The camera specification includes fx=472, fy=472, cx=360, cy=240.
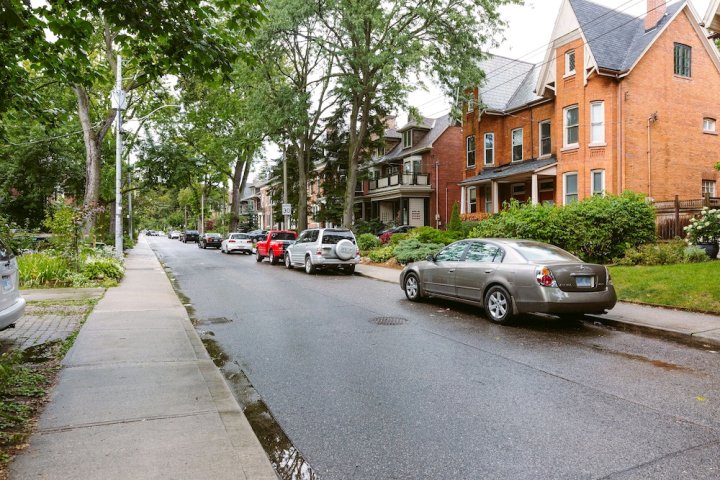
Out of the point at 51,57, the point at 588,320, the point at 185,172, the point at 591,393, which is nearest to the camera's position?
the point at 591,393

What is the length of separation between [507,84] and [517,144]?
5524mm

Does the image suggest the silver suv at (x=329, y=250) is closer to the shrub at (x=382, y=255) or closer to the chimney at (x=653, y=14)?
the shrub at (x=382, y=255)

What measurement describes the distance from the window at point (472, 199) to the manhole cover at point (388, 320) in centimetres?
2304

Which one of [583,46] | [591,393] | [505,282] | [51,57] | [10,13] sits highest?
[583,46]

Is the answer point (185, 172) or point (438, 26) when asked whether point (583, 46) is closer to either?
point (438, 26)

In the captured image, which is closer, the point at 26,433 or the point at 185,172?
the point at 26,433

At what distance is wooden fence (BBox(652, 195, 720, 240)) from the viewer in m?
16.6

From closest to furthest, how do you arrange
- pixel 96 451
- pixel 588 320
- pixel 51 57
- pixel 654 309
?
pixel 96 451, pixel 51 57, pixel 588 320, pixel 654 309

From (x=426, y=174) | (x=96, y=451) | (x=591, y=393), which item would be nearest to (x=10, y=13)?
(x=96, y=451)

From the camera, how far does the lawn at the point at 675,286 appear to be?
9125mm

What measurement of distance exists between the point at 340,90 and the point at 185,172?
1295 cm

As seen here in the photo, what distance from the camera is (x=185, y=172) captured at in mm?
30406

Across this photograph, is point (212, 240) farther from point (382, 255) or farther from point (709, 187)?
point (709, 187)

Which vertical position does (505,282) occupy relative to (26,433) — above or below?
above
